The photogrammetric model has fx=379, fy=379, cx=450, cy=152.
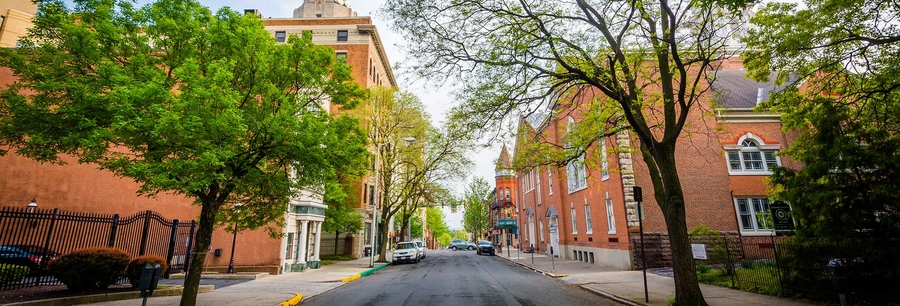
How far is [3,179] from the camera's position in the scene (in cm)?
2117

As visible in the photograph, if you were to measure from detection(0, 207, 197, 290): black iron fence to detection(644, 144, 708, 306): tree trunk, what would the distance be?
16.1m

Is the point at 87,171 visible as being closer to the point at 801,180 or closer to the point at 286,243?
the point at 286,243

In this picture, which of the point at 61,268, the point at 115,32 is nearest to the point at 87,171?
the point at 61,268

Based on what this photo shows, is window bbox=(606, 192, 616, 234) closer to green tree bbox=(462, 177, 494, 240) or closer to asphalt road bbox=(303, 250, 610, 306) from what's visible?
asphalt road bbox=(303, 250, 610, 306)

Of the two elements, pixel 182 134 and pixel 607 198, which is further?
pixel 607 198

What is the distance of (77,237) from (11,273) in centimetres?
263

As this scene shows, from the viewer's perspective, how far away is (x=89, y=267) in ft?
33.0

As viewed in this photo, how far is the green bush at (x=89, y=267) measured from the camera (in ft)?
32.3

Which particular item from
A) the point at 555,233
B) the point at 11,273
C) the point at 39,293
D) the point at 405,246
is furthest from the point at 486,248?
the point at 11,273

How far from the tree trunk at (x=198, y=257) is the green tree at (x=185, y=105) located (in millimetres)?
23

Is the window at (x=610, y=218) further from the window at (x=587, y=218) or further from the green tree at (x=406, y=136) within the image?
the green tree at (x=406, y=136)

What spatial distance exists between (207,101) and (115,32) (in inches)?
135

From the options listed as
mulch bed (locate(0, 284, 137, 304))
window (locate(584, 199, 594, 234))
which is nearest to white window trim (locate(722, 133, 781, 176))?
window (locate(584, 199, 594, 234))

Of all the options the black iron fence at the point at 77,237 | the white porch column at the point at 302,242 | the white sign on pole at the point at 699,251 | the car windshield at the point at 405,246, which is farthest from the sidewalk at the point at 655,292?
the car windshield at the point at 405,246
